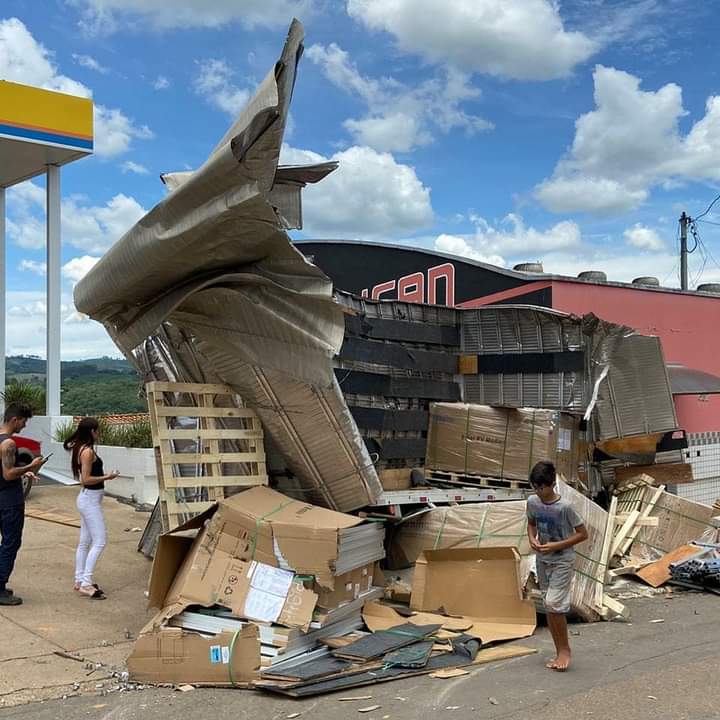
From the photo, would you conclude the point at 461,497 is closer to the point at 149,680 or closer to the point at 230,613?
A: the point at 230,613

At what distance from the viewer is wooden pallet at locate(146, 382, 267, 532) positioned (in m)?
7.32

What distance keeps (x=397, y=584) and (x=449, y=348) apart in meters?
3.58

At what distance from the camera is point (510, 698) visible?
17.6 ft

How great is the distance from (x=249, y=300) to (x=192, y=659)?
2749 millimetres

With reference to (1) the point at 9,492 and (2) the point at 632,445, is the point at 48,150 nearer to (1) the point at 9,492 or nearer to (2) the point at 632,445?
(1) the point at 9,492

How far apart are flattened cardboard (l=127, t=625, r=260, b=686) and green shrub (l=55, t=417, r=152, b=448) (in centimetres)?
789

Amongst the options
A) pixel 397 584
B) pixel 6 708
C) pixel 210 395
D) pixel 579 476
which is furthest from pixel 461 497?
pixel 6 708

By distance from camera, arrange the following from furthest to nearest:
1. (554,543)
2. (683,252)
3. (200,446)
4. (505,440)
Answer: (683,252) → (505,440) → (200,446) → (554,543)

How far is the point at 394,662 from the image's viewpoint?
599 cm

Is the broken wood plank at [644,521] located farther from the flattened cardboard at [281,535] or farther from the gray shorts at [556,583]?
the flattened cardboard at [281,535]

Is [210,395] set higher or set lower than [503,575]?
higher

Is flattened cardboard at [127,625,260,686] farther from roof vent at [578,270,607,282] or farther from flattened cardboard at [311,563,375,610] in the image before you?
roof vent at [578,270,607,282]

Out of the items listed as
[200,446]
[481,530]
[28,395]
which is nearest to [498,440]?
[481,530]

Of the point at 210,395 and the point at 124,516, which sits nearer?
the point at 210,395
